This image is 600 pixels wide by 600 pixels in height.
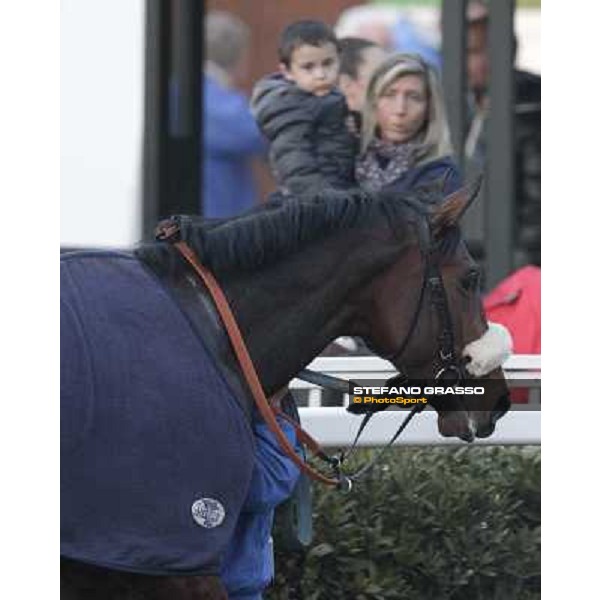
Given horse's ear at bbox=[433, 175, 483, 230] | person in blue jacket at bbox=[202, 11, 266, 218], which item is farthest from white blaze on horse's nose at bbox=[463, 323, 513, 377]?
person in blue jacket at bbox=[202, 11, 266, 218]

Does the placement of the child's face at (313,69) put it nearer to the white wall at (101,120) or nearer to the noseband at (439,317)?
the white wall at (101,120)

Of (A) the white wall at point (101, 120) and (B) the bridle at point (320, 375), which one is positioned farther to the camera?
(A) the white wall at point (101, 120)

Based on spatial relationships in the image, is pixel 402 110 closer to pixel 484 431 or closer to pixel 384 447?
pixel 384 447

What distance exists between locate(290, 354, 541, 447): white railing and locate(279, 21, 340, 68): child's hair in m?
1.54

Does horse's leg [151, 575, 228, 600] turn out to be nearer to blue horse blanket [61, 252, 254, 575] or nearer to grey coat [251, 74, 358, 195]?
blue horse blanket [61, 252, 254, 575]

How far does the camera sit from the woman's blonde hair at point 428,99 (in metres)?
5.53

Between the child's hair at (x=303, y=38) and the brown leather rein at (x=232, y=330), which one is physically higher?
the child's hair at (x=303, y=38)

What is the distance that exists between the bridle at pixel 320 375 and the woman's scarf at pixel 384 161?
5.49 feet

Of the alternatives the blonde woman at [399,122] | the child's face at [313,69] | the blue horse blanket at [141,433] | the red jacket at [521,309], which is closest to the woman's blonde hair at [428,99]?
the blonde woman at [399,122]

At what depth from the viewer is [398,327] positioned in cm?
361

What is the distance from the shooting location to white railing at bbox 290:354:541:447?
4062mm
